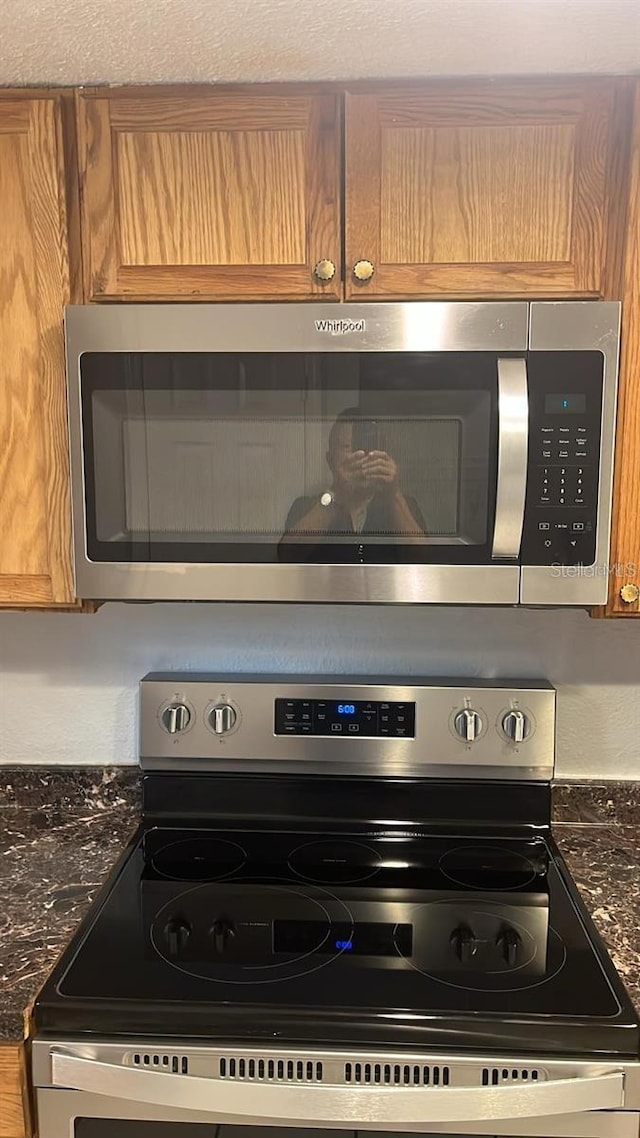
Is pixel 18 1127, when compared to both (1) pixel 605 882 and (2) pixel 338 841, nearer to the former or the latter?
(2) pixel 338 841

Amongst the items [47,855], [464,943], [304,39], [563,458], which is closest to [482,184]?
[304,39]

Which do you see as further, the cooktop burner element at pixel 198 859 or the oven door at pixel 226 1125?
the cooktop burner element at pixel 198 859

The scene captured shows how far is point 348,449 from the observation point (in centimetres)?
145

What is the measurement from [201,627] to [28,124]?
0.96 m

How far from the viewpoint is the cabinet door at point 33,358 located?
57.1 inches

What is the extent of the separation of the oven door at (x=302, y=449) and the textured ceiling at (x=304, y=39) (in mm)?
360

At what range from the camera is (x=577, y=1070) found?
1.18 meters

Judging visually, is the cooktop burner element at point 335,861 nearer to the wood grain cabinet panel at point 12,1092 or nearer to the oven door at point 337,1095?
the oven door at point 337,1095

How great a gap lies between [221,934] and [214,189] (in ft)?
3.88

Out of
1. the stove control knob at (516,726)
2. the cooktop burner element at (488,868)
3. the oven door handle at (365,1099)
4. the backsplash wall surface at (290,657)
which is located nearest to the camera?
the oven door handle at (365,1099)

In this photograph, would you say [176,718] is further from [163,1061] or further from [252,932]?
[163,1061]

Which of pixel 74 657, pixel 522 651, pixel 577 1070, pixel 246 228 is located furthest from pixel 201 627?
pixel 577 1070

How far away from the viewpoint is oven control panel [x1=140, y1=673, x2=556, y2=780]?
Answer: 1755 mm

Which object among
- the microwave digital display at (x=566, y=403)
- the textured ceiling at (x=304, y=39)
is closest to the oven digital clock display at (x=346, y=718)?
the microwave digital display at (x=566, y=403)
